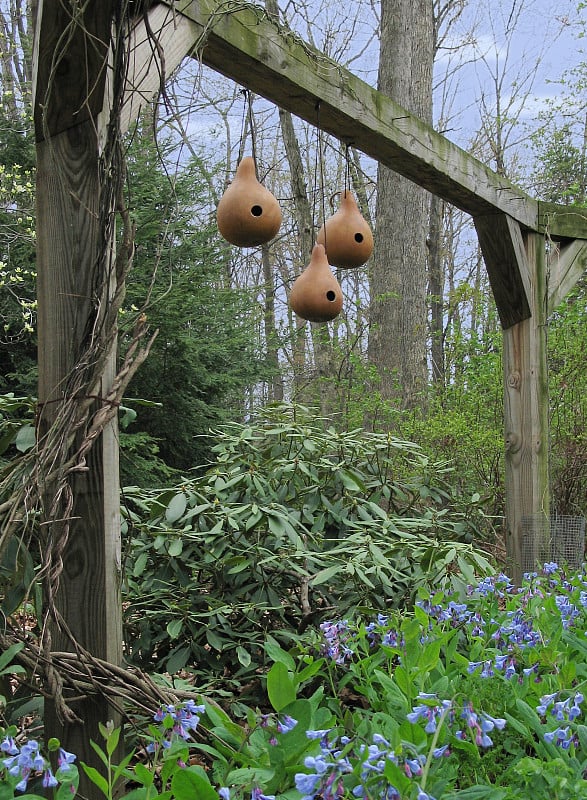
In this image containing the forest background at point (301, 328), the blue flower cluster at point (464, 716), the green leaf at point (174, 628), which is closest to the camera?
the blue flower cluster at point (464, 716)

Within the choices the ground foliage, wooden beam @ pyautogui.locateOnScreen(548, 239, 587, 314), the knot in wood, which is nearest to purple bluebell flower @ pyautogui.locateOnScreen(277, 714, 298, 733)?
the ground foliage

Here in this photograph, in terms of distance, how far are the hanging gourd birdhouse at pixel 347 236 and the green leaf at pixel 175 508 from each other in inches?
42.4

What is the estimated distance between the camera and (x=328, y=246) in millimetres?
2881

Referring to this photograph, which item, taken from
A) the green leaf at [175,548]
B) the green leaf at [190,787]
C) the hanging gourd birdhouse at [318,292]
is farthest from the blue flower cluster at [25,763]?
the hanging gourd birdhouse at [318,292]

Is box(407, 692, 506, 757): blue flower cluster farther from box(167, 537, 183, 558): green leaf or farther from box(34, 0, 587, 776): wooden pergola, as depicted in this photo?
box(167, 537, 183, 558): green leaf

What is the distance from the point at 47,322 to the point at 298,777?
1214mm

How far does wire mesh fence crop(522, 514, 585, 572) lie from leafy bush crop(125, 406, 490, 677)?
37.8 inches

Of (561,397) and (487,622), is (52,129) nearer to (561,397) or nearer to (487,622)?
(487,622)

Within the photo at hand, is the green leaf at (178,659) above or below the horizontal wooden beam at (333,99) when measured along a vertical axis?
below

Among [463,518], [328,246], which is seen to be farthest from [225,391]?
[328,246]

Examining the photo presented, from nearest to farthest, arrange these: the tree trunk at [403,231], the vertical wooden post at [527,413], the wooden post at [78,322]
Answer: the wooden post at [78,322] < the vertical wooden post at [527,413] < the tree trunk at [403,231]

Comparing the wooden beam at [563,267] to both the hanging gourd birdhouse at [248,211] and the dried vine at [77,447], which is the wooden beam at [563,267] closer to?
the hanging gourd birdhouse at [248,211]

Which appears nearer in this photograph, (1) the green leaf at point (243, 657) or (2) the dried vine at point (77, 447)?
(2) the dried vine at point (77, 447)

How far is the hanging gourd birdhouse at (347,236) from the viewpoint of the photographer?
2.84m
